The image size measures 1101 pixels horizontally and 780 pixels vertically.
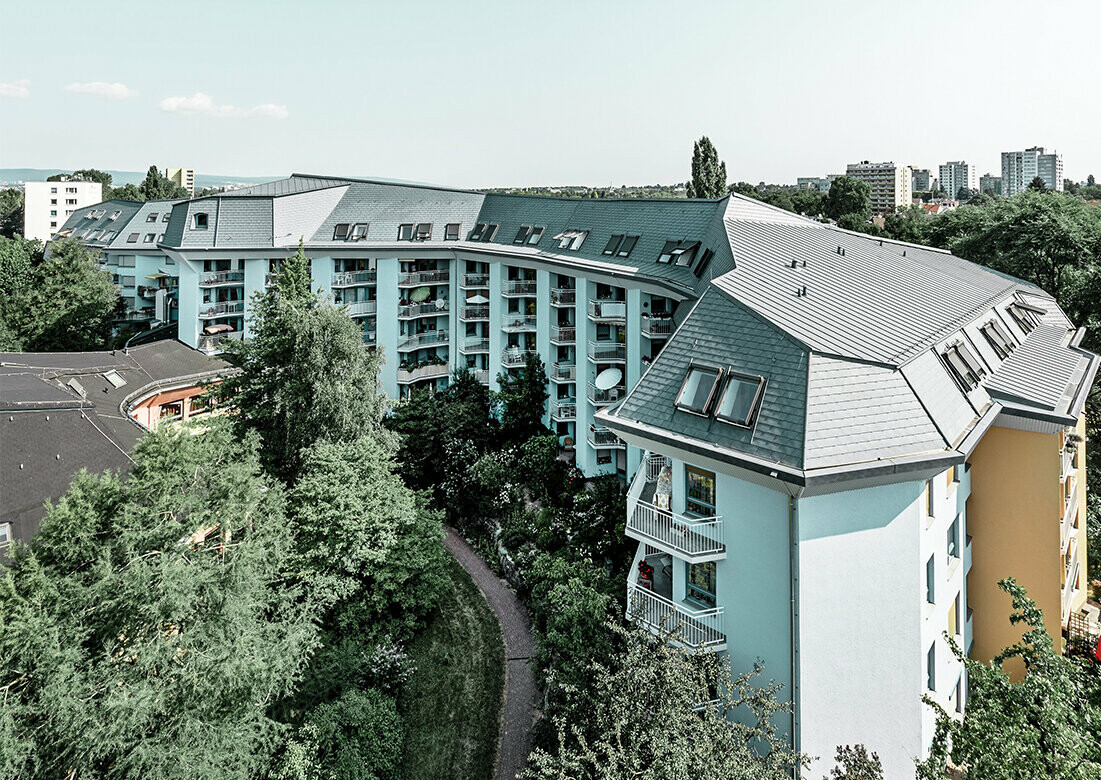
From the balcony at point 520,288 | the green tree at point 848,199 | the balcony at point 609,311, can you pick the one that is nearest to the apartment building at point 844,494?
the balcony at point 609,311

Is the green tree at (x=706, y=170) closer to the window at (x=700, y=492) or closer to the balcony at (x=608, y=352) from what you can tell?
the balcony at (x=608, y=352)

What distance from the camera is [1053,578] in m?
18.5

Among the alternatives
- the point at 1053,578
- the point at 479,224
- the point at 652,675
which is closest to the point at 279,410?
the point at 652,675

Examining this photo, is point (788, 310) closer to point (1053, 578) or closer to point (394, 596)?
point (1053, 578)

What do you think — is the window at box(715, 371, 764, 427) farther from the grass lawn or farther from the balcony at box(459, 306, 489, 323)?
the balcony at box(459, 306, 489, 323)

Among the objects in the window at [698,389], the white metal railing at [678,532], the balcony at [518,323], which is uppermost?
the balcony at [518,323]

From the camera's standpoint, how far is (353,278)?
44.6 metres

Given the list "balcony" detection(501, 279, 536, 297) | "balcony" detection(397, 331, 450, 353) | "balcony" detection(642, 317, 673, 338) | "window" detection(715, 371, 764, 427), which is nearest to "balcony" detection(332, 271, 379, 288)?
"balcony" detection(397, 331, 450, 353)

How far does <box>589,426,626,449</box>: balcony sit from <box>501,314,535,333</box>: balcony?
1007cm

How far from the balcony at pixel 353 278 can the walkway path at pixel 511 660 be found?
19.4 metres

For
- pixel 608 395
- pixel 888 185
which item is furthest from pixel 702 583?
pixel 888 185

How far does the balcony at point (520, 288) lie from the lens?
4044cm

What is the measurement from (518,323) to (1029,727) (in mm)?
33009

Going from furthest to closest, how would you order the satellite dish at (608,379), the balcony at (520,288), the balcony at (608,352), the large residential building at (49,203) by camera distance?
1. the large residential building at (49,203)
2. the balcony at (520,288)
3. the balcony at (608,352)
4. the satellite dish at (608,379)
